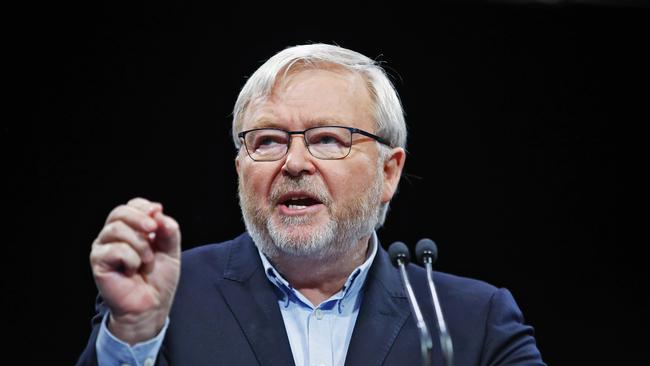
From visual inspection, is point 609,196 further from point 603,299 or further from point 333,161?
point 333,161

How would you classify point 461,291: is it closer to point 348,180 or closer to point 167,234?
point 348,180

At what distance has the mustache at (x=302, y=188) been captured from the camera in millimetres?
2188

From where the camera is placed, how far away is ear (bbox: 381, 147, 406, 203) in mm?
2477

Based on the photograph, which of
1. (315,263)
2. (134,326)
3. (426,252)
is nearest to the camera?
(134,326)

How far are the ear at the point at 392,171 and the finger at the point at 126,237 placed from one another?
104cm

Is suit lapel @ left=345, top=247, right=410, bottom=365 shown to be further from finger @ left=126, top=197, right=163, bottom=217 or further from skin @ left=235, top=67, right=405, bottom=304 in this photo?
finger @ left=126, top=197, right=163, bottom=217

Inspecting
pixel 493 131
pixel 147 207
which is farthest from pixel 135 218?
pixel 493 131

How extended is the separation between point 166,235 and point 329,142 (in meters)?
0.76

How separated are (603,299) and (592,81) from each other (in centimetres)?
94

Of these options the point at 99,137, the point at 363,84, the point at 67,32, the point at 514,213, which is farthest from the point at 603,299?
the point at 67,32

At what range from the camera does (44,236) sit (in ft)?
9.92

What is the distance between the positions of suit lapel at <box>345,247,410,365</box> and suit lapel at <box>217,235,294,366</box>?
0.20 m

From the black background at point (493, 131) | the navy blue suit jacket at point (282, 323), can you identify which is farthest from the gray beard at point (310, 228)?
the black background at point (493, 131)

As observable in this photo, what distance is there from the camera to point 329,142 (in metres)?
2.27
